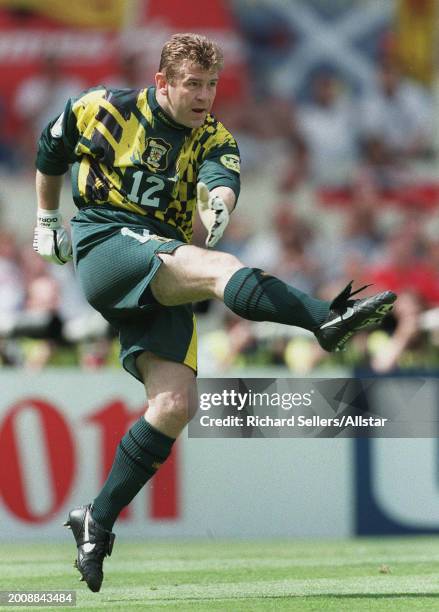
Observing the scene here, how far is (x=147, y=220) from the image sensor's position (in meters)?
5.91

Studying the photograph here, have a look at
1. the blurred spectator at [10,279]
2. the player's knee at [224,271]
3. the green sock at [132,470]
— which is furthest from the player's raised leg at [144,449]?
the blurred spectator at [10,279]

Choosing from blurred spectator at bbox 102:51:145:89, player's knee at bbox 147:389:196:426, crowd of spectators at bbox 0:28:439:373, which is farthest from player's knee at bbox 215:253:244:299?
blurred spectator at bbox 102:51:145:89

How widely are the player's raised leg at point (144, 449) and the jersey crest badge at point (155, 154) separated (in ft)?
2.79

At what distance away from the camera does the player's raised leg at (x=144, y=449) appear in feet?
19.0

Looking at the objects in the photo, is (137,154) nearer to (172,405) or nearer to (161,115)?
(161,115)

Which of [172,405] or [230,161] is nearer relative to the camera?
[172,405]

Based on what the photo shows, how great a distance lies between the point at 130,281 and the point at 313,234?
8.40 meters

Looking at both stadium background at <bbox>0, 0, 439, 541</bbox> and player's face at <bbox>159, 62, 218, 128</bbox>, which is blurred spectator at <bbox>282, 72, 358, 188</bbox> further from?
player's face at <bbox>159, 62, 218, 128</bbox>

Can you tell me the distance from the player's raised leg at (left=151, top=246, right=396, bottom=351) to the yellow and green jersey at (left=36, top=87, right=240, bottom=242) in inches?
19.7

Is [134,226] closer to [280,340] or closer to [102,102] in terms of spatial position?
[102,102]

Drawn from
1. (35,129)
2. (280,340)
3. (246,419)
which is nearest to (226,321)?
(280,340)

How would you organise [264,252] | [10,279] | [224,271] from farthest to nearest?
[264,252] → [10,279] → [224,271]

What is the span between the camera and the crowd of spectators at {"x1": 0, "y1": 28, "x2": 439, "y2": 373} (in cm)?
Answer: 1038

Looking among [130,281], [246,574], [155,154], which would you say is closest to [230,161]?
[155,154]
